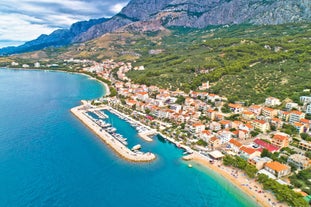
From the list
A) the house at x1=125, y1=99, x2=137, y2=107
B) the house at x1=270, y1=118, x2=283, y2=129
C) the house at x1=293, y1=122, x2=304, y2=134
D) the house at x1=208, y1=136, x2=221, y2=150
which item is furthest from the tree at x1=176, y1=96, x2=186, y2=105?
the house at x1=293, y1=122, x2=304, y2=134

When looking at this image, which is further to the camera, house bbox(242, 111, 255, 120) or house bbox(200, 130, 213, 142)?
house bbox(242, 111, 255, 120)

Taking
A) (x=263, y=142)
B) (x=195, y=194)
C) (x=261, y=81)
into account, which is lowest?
(x=195, y=194)

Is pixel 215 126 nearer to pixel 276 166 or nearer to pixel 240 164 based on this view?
pixel 240 164

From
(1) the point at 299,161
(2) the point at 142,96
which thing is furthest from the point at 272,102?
(2) the point at 142,96


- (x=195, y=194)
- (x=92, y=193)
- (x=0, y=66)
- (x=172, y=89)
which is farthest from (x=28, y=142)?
(x=0, y=66)

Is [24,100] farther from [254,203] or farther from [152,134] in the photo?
[254,203]

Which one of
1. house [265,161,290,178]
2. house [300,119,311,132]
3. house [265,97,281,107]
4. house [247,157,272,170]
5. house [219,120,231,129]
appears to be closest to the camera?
house [265,161,290,178]

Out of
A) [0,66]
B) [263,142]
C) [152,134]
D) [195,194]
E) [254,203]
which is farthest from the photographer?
[0,66]

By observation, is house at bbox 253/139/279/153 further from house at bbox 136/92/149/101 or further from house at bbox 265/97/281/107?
house at bbox 136/92/149/101
